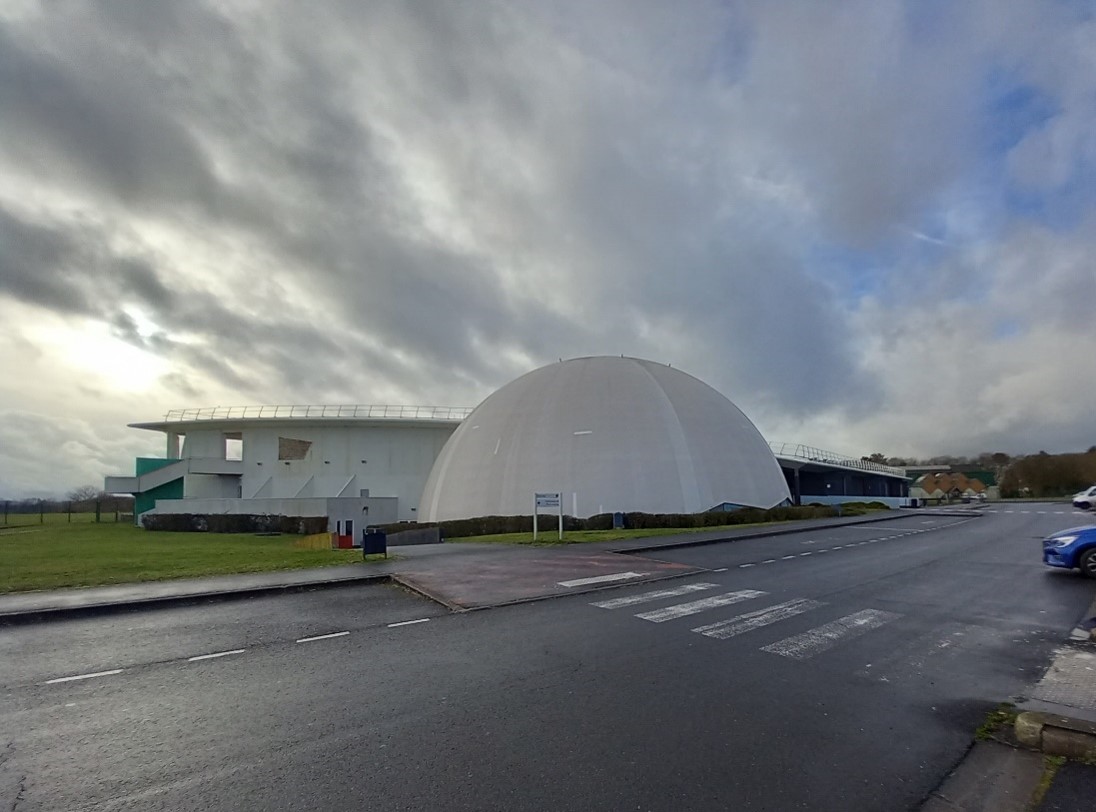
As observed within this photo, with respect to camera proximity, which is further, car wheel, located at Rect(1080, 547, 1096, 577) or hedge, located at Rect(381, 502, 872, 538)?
hedge, located at Rect(381, 502, 872, 538)

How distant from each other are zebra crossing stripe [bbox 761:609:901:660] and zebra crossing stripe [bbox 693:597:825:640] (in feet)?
1.87

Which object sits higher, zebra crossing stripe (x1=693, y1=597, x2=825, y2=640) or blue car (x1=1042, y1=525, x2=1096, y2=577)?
blue car (x1=1042, y1=525, x2=1096, y2=577)

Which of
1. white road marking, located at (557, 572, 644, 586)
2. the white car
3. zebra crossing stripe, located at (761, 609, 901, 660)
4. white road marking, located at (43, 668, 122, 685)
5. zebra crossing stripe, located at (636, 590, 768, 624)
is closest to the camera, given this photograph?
white road marking, located at (43, 668, 122, 685)

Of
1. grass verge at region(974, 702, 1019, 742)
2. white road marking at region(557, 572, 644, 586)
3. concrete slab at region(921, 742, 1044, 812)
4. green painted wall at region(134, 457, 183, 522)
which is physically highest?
green painted wall at region(134, 457, 183, 522)

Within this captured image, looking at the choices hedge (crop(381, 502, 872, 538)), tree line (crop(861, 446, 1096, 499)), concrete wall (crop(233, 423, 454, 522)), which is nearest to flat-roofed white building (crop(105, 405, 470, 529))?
concrete wall (crop(233, 423, 454, 522))

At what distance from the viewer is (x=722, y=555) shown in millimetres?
15195

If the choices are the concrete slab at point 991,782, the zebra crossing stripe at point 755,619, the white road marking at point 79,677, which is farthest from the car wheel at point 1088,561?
the white road marking at point 79,677

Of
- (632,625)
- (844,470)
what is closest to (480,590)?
(632,625)

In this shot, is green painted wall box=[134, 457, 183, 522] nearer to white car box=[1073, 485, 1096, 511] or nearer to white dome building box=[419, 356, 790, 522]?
white dome building box=[419, 356, 790, 522]

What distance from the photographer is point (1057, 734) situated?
3.88 meters

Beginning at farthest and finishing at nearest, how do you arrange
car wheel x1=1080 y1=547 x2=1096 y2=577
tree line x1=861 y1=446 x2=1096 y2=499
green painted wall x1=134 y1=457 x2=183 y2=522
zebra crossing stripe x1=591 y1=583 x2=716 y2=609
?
tree line x1=861 y1=446 x2=1096 y2=499 → green painted wall x1=134 y1=457 x2=183 y2=522 → car wheel x1=1080 y1=547 x2=1096 y2=577 → zebra crossing stripe x1=591 y1=583 x2=716 y2=609

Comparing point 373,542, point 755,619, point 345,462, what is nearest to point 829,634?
point 755,619

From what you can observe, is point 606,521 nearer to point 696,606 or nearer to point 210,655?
point 696,606

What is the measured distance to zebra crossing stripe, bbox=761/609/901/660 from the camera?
6.32 metres
